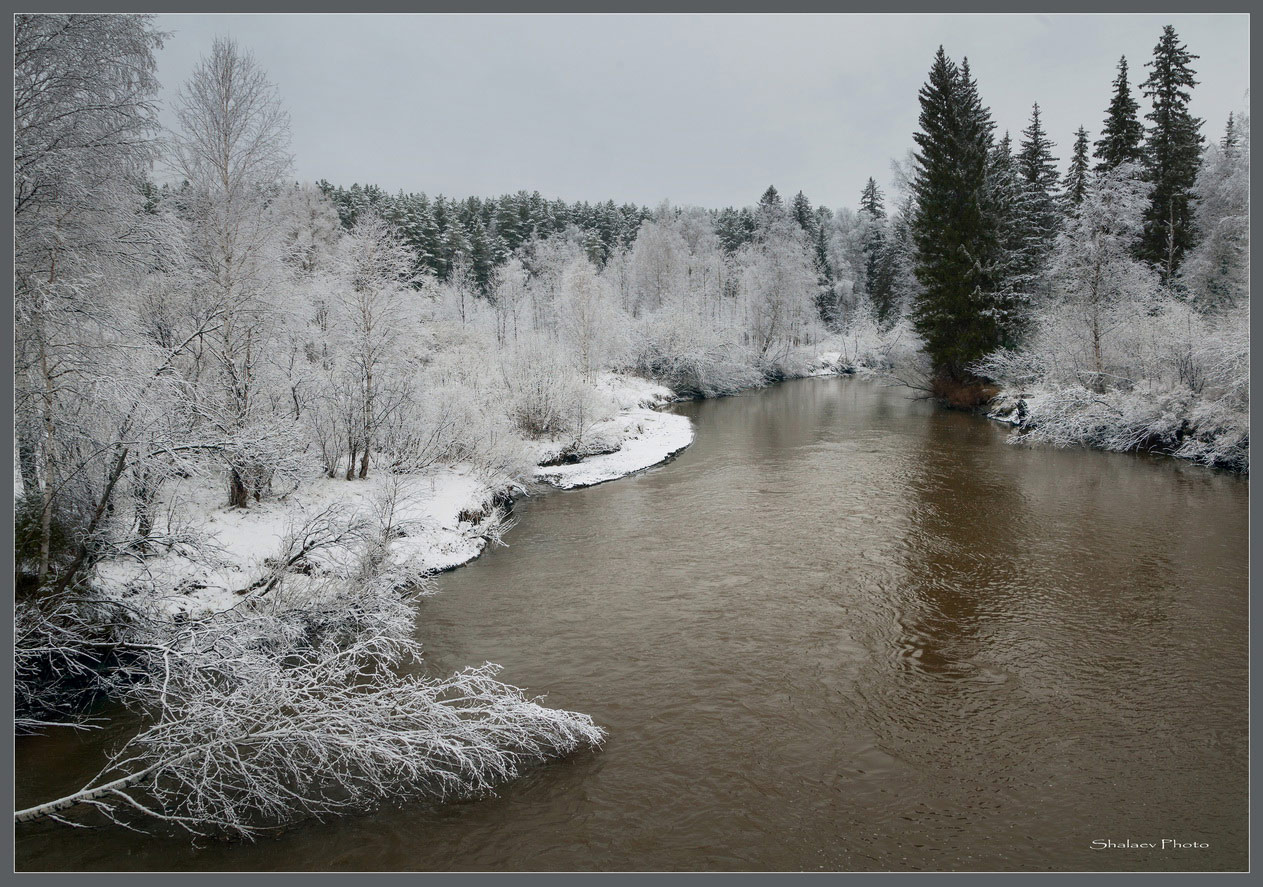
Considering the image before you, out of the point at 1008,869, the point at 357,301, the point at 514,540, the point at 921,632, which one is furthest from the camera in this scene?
the point at 357,301

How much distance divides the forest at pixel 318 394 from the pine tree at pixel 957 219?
139 mm

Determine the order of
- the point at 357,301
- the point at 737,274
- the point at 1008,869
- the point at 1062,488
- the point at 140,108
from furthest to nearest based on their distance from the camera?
the point at 737,274 → the point at 1062,488 → the point at 357,301 → the point at 140,108 → the point at 1008,869

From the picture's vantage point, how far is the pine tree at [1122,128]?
101 ft

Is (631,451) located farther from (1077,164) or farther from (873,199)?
(873,199)

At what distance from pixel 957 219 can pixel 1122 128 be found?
9.50m

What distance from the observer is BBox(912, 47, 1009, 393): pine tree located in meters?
29.8

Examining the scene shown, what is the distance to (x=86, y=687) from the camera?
7477mm

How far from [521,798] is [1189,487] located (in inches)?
731

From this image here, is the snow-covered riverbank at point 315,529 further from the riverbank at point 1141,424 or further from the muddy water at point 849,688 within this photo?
the riverbank at point 1141,424

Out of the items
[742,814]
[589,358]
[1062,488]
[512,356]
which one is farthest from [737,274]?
[742,814]

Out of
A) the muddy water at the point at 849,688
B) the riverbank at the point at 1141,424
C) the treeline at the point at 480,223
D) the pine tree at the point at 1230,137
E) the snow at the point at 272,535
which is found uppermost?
the treeline at the point at 480,223

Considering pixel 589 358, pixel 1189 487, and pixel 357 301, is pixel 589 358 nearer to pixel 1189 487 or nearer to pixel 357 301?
pixel 357 301

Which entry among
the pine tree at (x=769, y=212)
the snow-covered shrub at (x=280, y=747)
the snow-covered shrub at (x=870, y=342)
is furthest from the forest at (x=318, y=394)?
the pine tree at (x=769, y=212)

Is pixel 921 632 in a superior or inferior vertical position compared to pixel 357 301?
inferior
